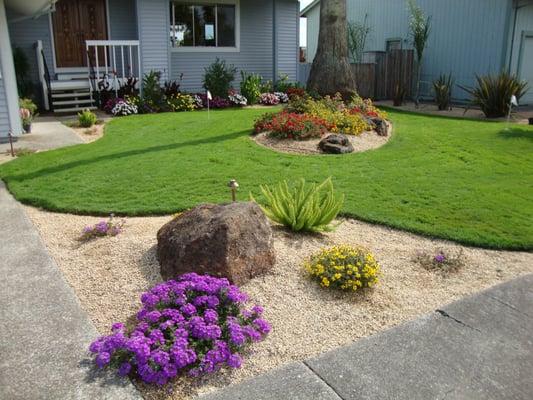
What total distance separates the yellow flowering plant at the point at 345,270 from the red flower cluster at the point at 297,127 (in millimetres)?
5538

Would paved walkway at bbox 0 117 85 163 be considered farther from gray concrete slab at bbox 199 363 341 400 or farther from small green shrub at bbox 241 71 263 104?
gray concrete slab at bbox 199 363 341 400

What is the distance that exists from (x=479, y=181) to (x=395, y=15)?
1483 cm

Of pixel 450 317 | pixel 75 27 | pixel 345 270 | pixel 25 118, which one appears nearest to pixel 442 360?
pixel 450 317

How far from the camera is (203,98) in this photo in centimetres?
1558

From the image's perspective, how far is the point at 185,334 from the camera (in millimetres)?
3113

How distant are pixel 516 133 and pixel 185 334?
31.5 ft

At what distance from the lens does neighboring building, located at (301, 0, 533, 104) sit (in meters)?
16.5

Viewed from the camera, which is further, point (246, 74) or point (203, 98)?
point (246, 74)

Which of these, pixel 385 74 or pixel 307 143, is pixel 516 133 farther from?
pixel 385 74

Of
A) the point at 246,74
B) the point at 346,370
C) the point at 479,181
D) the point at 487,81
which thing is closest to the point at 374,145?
the point at 479,181

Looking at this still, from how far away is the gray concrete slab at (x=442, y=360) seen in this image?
9.38 ft

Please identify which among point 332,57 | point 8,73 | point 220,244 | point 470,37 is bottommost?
point 220,244

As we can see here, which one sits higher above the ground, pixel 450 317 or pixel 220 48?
pixel 220 48

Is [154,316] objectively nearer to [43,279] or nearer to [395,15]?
[43,279]
